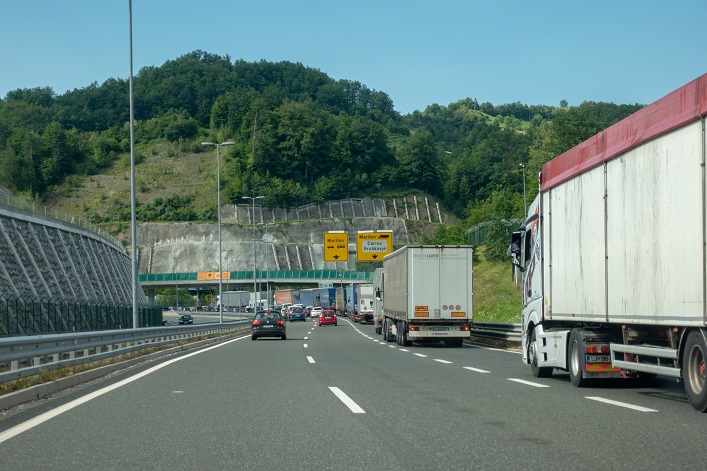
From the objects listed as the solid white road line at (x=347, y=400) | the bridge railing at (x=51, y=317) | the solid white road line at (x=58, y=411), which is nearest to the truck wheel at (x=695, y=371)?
the solid white road line at (x=347, y=400)

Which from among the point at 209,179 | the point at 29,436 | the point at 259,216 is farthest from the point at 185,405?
the point at 209,179

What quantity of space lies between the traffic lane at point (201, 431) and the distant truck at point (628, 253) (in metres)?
3.95

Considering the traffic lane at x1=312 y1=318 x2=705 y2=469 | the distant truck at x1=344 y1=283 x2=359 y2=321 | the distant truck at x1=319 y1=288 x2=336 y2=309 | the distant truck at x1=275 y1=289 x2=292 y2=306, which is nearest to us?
the traffic lane at x1=312 y1=318 x2=705 y2=469

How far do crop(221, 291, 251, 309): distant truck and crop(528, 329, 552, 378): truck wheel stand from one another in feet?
341

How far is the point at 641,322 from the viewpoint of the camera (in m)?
10.9

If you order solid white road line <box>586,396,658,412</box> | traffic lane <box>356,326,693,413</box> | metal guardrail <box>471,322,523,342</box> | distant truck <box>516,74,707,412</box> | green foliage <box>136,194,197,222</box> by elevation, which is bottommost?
metal guardrail <box>471,322,523,342</box>

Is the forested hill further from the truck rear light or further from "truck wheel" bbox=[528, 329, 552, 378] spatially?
the truck rear light

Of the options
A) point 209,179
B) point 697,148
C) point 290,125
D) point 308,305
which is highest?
point 290,125

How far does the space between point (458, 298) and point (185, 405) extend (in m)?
18.5

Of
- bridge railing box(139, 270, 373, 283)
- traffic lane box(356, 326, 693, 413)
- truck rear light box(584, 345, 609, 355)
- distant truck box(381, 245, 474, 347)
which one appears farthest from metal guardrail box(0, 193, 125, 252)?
bridge railing box(139, 270, 373, 283)

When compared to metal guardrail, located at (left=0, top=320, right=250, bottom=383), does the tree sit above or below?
above

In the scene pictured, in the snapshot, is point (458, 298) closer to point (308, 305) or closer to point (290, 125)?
point (308, 305)

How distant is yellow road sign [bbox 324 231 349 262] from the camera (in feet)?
229

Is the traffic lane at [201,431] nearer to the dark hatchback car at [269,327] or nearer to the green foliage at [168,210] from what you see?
the dark hatchback car at [269,327]
